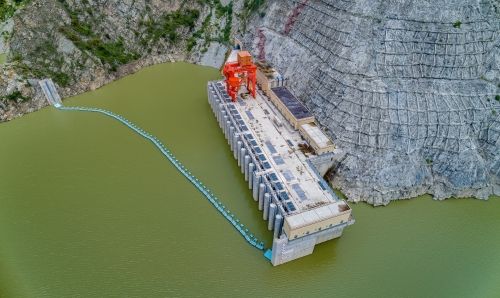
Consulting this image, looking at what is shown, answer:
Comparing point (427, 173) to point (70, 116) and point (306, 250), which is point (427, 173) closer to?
point (306, 250)

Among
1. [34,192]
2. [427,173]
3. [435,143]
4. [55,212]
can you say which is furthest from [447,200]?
[34,192]

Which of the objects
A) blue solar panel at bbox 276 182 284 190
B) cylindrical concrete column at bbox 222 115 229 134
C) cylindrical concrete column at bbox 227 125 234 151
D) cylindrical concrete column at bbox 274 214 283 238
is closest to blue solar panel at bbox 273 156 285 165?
blue solar panel at bbox 276 182 284 190

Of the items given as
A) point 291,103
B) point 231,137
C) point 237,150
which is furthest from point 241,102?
point 237,150

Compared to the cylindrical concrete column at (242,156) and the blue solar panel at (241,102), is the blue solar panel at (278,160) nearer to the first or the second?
the cylindrical concrete column at (242,156)

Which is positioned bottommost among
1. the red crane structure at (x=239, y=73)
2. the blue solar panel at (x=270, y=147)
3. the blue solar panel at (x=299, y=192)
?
the blue solar panel at (x=299, y=192)

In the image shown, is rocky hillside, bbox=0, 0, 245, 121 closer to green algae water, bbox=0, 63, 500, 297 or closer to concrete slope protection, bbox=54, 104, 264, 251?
concrete slope protection, bbox=54, 104, 264, 251

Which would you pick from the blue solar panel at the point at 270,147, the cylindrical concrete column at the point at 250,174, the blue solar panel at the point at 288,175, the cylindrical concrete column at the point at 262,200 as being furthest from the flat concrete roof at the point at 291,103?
the cylindrical concrete column at the point at 262,200
